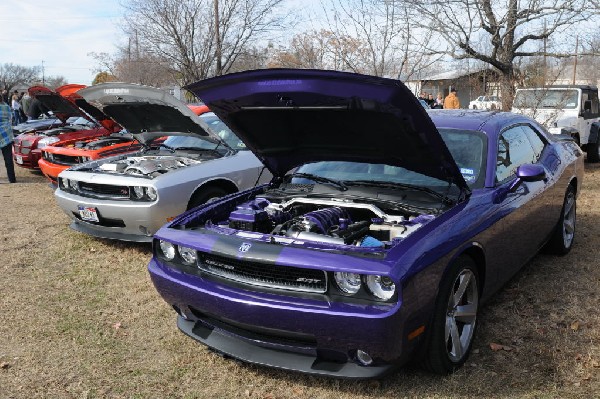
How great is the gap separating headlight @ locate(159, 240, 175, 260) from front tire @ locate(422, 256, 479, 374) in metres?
1.64

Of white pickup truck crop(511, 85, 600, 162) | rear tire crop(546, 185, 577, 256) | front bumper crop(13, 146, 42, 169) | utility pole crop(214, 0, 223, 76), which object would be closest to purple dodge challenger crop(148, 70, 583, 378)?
rear tire crop(546, 185, 577, 256)

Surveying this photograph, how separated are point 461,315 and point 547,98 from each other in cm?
921

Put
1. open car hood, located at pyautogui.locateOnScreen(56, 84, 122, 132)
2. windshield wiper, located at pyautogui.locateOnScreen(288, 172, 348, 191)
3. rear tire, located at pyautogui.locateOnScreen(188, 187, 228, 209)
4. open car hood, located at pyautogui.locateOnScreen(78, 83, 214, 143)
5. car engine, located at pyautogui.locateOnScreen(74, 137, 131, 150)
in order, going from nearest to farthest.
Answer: windshield wiper, located at pyautogui.locateOnScreen(288, 172, 348, 191) < rear tire, located at pyautogui.locateOnScreen(188, 187, 228, 209) < open car hood, located at pyautogui.locateOnScreen(78, 83, 214, 143) < open car hood, located at pyautogui.locateOnScreen(56, 84, 122, 132) < car engine, located at pyautogui.locateOnScreen(74, 137, 131, 150)

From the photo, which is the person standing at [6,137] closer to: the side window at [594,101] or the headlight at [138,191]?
the headlight at [138,191]

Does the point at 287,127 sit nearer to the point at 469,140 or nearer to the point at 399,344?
the point at 469,140

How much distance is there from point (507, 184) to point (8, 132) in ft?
32.0

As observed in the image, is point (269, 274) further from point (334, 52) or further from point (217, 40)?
point (217, 40)

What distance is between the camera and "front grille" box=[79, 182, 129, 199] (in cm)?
547

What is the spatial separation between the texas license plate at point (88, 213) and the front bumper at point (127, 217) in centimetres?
3

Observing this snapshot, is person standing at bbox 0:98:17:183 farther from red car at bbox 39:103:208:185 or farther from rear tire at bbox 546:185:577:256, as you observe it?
rear tire at bbox 546:185:577:256

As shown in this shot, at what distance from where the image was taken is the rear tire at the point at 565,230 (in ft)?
16.8

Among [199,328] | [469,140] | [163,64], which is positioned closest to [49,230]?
[199,328]

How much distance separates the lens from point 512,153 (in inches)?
165

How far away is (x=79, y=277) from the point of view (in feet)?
16.5
